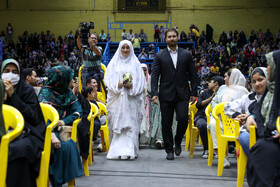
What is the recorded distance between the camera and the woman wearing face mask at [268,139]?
9.95 ft

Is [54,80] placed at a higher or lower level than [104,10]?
lower

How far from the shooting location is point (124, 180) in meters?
4.49

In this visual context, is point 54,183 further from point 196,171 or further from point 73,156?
point 196,171

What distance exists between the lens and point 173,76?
5.80 meters

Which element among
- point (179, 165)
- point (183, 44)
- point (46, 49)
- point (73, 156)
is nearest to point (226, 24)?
point (183, 44)

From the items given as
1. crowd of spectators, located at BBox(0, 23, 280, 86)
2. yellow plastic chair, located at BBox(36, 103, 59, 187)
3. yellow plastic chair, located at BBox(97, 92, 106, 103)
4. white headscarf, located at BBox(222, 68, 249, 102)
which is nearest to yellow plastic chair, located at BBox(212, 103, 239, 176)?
white headscarf, located at BBox(222, 68, 249, 102)

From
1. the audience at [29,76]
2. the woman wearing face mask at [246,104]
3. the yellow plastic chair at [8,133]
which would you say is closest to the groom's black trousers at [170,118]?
the woman wearing face mask at [246,104]

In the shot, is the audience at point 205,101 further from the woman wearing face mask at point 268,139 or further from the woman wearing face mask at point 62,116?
the woman wearing face mask at point 268,139

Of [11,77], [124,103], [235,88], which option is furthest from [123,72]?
[11,77]

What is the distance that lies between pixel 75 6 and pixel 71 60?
14.8 feet

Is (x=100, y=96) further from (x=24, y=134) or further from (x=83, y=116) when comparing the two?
(x=24, y=134)

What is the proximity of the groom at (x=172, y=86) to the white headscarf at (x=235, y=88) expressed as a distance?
0.50 metres

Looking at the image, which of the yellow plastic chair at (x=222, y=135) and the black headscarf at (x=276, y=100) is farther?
the yellow plastic chair at (x=222, y=135)

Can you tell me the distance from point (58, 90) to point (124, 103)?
2084mm
